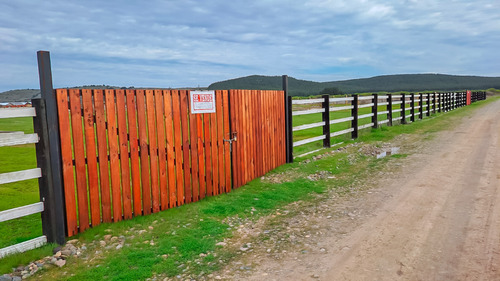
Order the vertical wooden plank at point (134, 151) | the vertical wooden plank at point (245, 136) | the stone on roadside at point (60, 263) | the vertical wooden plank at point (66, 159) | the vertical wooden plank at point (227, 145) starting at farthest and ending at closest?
the vertical wooden plank at point (245, 136) → the vertical wooden plank at point (227, 145) → the vertical wooden plank at point (134, 151) → the vertical wooden plank at point (66, 159) → the stone on roadside at point (60, 263)

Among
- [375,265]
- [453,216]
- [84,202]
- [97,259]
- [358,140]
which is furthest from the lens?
[358,140]

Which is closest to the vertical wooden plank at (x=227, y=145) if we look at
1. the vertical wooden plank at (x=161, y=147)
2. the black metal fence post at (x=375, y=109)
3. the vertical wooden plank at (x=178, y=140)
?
the vertical wooden plank at (x=178, y=140)

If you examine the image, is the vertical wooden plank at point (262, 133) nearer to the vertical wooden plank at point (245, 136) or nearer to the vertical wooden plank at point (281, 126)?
the vertical wooden plank at point (245, 136)

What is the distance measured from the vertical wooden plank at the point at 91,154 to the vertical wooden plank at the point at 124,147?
35 cm

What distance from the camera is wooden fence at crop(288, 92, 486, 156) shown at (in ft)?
35.0

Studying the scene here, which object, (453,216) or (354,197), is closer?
(453,216)

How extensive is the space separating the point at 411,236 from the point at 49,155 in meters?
4.33

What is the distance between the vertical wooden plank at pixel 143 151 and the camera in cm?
494

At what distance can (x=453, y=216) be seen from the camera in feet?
15.4

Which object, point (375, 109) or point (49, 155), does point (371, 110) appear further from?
point (49, 155)

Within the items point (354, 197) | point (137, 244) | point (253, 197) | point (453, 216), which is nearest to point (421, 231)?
point (453, 216)

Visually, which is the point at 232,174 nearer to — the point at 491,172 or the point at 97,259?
the point at 97,259

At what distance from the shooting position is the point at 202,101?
583 cm

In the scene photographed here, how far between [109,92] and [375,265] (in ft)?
12.5
